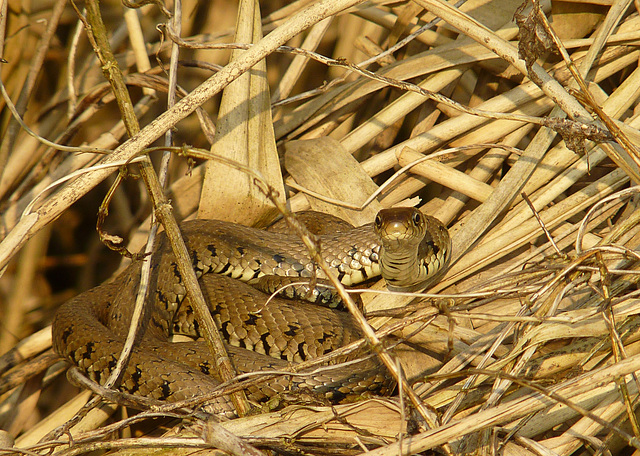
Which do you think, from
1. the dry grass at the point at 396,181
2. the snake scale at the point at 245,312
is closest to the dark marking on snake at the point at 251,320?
the snake scale at the point at 245,312

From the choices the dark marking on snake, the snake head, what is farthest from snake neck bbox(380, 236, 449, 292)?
the dark marking on snake

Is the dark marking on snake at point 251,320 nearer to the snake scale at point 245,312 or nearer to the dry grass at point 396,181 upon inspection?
the snake scale at point 245,312

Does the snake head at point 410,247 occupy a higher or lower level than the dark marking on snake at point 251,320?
higher

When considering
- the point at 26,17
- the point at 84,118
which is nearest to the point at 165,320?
the point at 84,118

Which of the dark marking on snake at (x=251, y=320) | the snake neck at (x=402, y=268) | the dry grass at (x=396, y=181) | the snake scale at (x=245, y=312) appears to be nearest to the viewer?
the dry grass at (x=396, y=181)

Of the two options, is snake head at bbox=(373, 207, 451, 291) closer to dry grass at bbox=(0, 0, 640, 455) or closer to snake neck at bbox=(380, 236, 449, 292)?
snake neck at bbox=(380, 236, 449, 292)

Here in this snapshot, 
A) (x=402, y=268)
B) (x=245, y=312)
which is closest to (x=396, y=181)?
(x=402, y=268)

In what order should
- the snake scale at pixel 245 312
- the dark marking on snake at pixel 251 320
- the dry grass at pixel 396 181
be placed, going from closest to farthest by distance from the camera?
the dry grass at pixel 396 181 < the snake scale at pixel 245 312 < the dark marking on snake at pixel 251 320

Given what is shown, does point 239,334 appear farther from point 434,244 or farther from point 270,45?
Result: point 270,45
